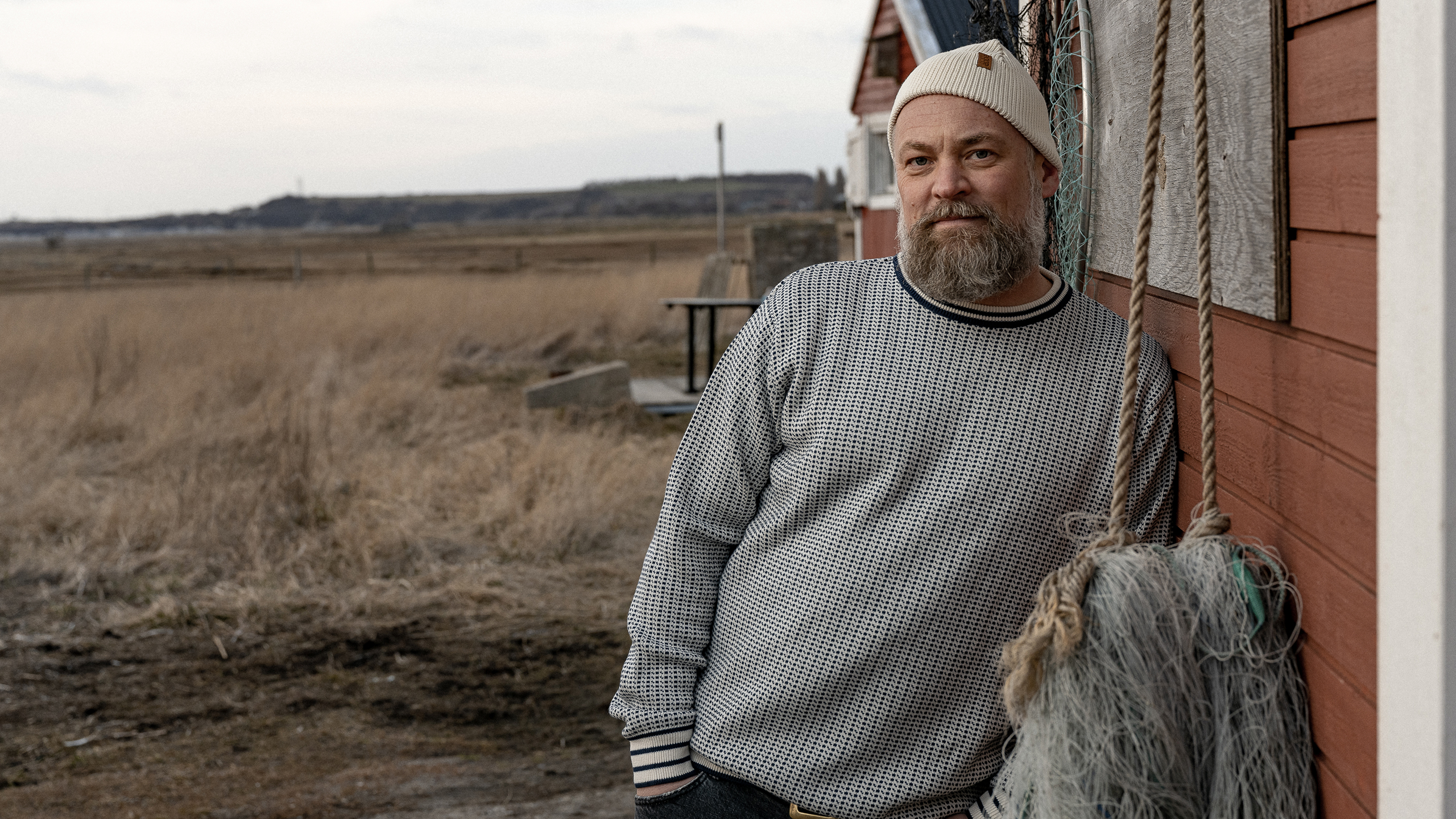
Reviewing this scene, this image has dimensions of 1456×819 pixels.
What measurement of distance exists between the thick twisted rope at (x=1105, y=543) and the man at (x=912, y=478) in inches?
4.0

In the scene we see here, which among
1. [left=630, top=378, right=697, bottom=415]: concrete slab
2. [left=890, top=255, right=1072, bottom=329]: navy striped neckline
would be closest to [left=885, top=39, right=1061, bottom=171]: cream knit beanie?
[left=890, top=255, right=1072, bottom=329]: navy striped neckline

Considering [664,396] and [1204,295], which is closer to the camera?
[1204,295]

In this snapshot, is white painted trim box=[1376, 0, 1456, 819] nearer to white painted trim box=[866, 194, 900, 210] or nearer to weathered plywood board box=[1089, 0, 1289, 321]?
weathered plywood board box=[1089, 0, 1289, 321]

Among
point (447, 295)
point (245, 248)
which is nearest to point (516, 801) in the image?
point (447, 295)

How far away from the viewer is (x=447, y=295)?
59.7ft

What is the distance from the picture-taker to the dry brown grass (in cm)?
640

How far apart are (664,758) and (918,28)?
26.8 feet

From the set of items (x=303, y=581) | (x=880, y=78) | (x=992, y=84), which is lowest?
(x=303, y=581)

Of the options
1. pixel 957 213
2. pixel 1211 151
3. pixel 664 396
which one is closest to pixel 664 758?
pixel 957 213

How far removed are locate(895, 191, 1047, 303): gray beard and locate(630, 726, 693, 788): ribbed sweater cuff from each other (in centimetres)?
79

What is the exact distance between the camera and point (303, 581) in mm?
6363

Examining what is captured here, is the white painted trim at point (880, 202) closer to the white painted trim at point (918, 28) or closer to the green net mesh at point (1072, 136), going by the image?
the white painted trim at point (918, 28)

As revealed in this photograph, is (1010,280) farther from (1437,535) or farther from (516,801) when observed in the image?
(516,801)

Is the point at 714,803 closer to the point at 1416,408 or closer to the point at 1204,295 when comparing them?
the point at 1204,295
